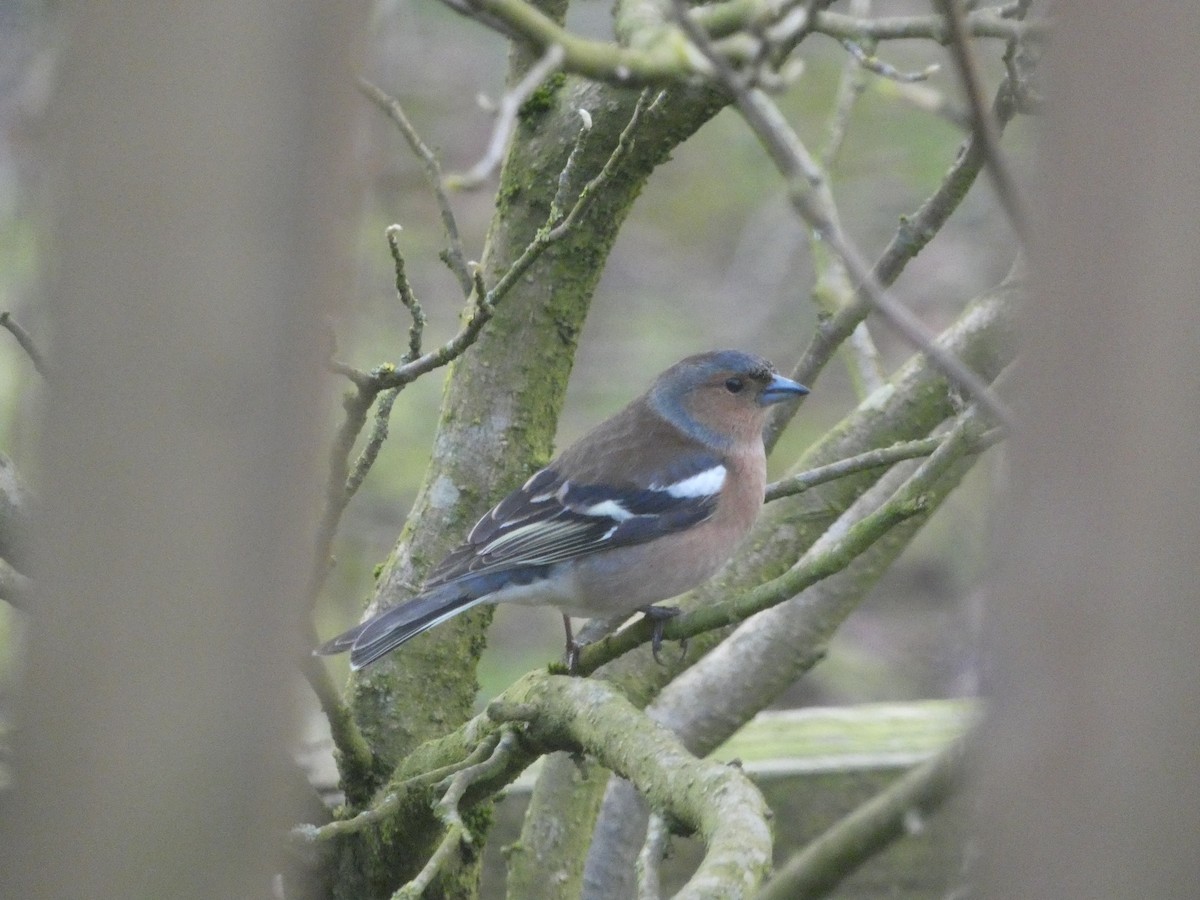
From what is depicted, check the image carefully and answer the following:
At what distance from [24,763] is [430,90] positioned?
840 cm

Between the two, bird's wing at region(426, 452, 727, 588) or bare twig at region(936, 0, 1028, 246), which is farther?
bird's wing at region(426, 452, 727, 588)

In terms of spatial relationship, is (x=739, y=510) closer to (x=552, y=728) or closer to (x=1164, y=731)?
(x=552, y=728)

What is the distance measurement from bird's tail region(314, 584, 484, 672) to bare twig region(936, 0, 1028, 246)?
2449 millimetres

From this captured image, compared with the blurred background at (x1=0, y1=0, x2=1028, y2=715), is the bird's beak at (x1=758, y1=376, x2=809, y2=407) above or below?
below

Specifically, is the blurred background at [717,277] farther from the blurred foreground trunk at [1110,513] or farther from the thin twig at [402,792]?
the blurred foreground trunk at [1110,513]

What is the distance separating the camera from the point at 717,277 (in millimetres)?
9781

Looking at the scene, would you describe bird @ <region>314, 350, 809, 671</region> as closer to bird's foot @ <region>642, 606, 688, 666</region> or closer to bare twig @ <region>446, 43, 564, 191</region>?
bird's foot @ <region>642, 606, 688, 666</region>

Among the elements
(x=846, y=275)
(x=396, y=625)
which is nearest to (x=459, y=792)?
(x=396, y=625)

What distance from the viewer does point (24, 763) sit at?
109 cm

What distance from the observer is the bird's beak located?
4.36m

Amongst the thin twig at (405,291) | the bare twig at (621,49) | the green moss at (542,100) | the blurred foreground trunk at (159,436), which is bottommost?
the blurred foreground trunk at (159,436)

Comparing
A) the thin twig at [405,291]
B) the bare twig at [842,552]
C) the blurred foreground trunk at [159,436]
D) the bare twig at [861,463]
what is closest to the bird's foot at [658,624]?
the bare twig at [842,552]

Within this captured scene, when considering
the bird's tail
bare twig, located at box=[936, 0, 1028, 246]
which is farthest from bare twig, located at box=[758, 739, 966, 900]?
the bird's tail

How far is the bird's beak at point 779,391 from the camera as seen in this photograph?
4.36 metres
